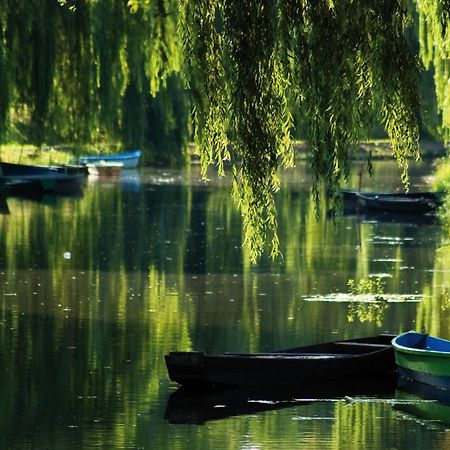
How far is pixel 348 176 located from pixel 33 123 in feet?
34.3

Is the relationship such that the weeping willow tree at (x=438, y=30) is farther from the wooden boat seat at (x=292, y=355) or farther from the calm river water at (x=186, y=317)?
the calm river water at (x=186, y=317)

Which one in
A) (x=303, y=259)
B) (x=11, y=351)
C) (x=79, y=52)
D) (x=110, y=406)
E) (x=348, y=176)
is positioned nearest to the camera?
(x=348, y=176)

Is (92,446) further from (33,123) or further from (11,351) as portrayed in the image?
(33,123)

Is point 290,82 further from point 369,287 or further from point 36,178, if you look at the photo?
point 36,178

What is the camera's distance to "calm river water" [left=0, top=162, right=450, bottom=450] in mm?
12359

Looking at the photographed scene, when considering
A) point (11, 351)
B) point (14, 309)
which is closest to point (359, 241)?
point (14, 309)

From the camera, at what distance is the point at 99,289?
21094mm

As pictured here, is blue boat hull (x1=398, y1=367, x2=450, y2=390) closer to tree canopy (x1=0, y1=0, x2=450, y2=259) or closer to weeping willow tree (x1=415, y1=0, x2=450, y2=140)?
weeping willow tree (x1=415, y1=0, x2=450, y2=140)

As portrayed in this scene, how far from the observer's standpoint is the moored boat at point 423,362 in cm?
1394

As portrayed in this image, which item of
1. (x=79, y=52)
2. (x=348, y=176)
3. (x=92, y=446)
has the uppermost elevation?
(x=79, y=52)

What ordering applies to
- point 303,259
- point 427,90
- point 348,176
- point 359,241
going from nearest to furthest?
1. point 348,176
2. point 303,259
3. point 359,241
4. point 427,90

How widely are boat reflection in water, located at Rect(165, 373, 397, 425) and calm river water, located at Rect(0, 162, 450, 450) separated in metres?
0.04

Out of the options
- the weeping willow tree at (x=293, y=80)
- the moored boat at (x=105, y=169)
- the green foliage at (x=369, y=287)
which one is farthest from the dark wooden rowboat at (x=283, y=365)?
the moored boat at (x=105, y=169)

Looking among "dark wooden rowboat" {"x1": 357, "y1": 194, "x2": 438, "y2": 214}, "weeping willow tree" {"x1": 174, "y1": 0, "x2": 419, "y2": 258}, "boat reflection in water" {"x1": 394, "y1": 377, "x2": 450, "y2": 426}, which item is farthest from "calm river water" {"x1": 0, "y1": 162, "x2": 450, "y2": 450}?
"weeping willow tree" {"x1": 174, "y1": 0, "x2": 419, "y2": 258}
